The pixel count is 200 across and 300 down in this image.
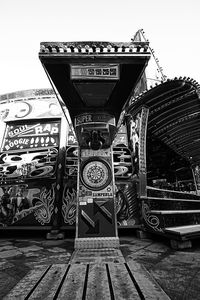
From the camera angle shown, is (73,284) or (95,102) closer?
(73,284)

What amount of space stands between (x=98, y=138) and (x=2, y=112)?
24.9 ft

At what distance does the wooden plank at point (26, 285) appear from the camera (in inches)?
91.3

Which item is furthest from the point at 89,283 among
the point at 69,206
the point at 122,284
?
the point at 69,206

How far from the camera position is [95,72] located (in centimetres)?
357

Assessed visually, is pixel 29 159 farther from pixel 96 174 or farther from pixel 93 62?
pixel 93 62

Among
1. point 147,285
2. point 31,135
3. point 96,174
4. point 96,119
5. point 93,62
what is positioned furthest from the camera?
point 31,135

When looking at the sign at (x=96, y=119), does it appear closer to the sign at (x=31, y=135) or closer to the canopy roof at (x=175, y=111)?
the canopy roof at (x=175, y=111)

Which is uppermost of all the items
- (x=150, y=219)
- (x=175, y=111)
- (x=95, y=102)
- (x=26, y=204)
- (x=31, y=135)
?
(x=31, y=135)

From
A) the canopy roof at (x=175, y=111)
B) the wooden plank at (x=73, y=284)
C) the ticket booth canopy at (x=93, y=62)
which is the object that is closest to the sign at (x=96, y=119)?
the ticket booth canopy at (x=93, y=62)

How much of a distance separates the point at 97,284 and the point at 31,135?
7704mm

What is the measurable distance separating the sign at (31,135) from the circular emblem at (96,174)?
354cm

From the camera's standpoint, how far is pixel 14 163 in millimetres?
7867

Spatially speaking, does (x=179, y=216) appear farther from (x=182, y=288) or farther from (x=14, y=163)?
(x=14, y=163)

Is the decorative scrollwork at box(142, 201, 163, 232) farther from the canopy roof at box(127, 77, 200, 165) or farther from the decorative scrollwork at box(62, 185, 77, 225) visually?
the canopy roof at box(127, 77, 200, 165)
